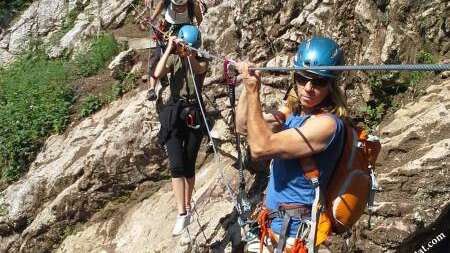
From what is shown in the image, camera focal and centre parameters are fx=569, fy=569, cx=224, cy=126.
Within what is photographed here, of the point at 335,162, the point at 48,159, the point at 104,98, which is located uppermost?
the point at 335,162

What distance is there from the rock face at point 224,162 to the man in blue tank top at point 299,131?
7.77 ft

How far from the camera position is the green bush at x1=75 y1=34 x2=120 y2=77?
489 inches

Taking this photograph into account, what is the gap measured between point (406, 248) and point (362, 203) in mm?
2425

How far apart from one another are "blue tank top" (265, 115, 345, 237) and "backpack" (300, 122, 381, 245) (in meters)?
0.06

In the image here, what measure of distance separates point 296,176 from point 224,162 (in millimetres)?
4762

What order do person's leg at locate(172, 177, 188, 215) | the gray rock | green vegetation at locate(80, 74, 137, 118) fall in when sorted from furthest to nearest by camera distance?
the gray rock
green vegetation at locate(80, 74, 137, 118)
person's leg at locate(172, 177, 188, 215)

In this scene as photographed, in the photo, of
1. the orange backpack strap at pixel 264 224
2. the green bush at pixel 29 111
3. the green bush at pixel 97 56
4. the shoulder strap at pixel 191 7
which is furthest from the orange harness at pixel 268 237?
the green bush at pixel 97 56

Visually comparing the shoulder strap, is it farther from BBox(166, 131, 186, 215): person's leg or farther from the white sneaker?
the white sneaker

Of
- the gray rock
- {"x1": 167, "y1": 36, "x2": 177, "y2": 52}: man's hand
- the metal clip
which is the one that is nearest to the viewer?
the metal clip

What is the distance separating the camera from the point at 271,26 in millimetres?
8891

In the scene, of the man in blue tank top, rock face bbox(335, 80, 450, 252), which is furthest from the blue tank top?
rock face bbox(335, 80, 450, 252)

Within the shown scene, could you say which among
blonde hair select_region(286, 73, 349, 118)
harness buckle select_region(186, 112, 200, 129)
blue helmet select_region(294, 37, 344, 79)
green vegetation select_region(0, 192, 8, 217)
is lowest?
green vegetation select_region(0, 192, 8, 217)

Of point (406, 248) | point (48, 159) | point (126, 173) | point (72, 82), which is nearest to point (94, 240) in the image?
point (126, 173)

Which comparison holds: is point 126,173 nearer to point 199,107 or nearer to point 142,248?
point 142,248
